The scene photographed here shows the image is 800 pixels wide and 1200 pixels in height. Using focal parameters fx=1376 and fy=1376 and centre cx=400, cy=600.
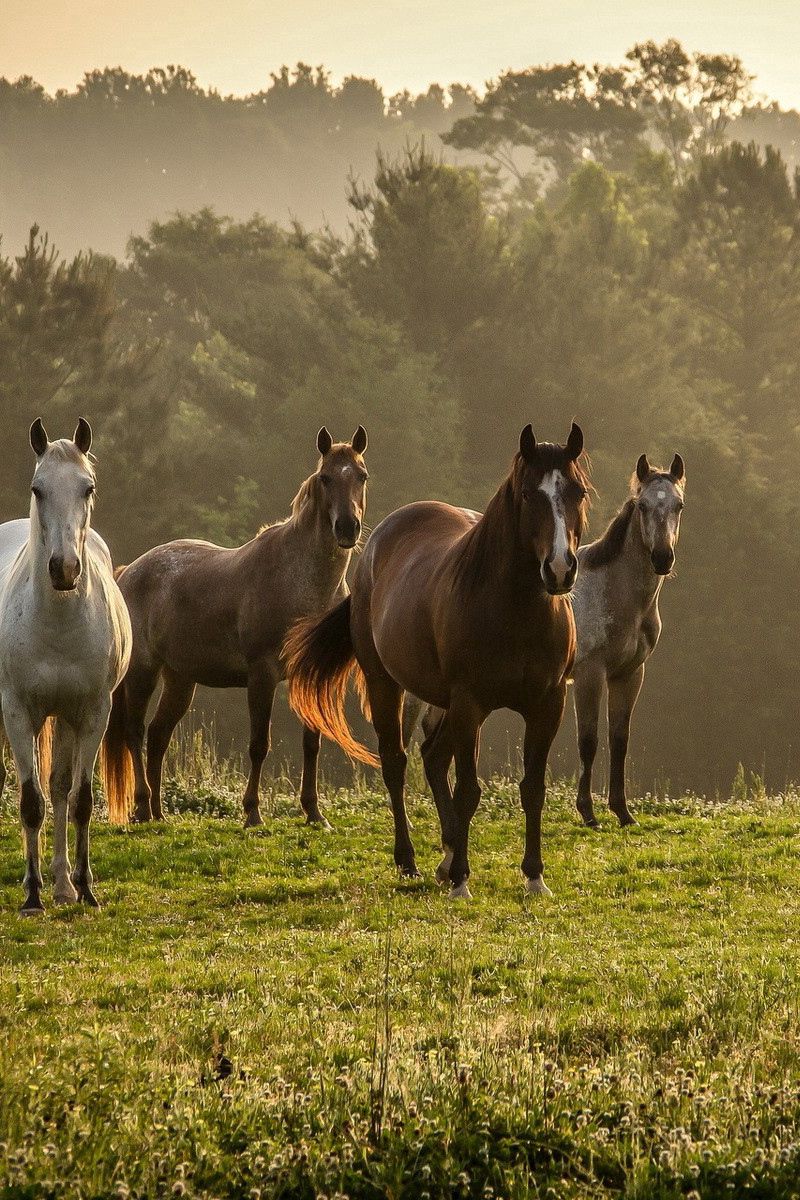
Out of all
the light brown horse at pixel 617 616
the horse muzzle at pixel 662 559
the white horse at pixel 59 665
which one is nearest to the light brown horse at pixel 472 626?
the white horse at pixel 59 665

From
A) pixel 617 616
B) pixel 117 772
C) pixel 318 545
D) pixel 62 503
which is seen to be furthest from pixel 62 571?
pixel 617 616

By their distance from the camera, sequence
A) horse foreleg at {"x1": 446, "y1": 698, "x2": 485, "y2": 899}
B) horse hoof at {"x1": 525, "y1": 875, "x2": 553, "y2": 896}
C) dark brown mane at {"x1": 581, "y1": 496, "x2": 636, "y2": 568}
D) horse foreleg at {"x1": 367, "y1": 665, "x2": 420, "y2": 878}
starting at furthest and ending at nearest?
1. dark brown mane at {"x1": 581, "y1": 496, "x2": 636, "y2": 568}
2. horse foreleg at {"x1": 367, "y1": 665, "x2": 420, "y2": 878}
3. horse hoof at {"x1": 525, "y1": 875, "x2": 553, "y2": 896}
4. horse foreleg at {"x1": 446, "y1": 698, "x2": 485, "y2": 899}

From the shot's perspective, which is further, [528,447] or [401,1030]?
[528,447]

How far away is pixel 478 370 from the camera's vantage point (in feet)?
122

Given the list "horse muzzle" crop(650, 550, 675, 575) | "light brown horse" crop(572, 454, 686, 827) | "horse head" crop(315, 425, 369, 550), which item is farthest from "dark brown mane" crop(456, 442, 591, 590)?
"light brown horse" crop(572, 454, 686, 827)

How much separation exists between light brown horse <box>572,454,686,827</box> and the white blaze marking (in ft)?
12.5

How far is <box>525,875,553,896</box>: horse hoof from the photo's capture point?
7969 mm

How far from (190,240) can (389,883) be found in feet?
128

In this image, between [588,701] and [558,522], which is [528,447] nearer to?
[558,522]

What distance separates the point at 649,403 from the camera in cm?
3744

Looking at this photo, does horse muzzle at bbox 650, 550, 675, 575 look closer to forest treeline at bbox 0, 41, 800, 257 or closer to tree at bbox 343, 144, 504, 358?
tree at bbox 343, 144, 504, 358

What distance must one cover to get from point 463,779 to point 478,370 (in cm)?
3018

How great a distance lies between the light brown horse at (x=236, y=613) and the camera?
10.6 meters

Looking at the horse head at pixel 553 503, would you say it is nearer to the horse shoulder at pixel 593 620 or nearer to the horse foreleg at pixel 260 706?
the horse shoulder at pixel 593 620
